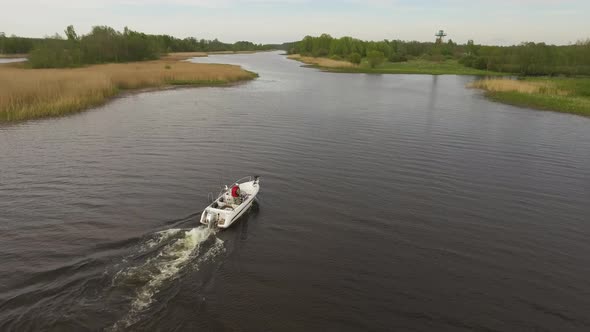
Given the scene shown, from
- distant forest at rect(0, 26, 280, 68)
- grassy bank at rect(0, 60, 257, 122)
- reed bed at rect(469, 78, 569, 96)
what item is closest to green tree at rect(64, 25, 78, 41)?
distant forest at rect(0, 26, 280, 68)

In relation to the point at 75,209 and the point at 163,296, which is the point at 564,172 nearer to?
the point at 163,296

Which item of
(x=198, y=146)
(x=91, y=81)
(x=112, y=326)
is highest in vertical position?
(x=91, y=81)

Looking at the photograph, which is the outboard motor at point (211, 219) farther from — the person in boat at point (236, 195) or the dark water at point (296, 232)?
the person in boat at point (236, 195)

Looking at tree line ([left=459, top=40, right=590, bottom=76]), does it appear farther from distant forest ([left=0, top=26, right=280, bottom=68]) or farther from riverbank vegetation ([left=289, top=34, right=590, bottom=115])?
distant forest ([left=0, top=26, right=280, bottom=68])

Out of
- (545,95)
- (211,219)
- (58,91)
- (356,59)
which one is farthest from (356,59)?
(211,219)

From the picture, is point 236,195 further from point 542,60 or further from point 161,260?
point 542,60

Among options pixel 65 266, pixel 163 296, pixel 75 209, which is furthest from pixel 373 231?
pixel 75 209

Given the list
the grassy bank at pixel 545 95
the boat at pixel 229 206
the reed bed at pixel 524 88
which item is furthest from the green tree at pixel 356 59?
the boat at pixel 229 206
